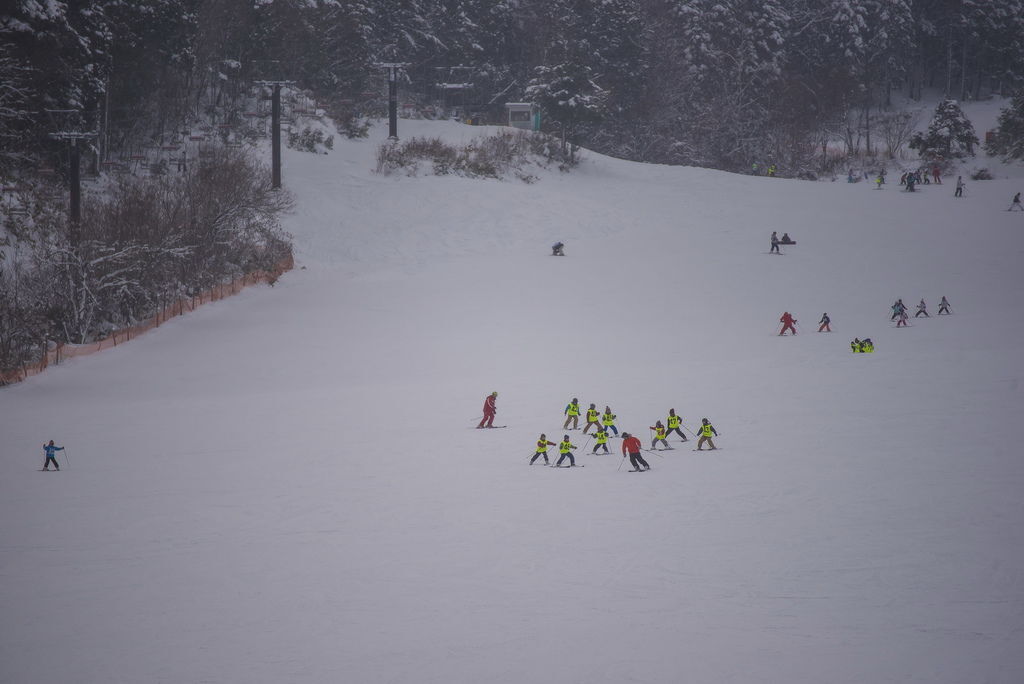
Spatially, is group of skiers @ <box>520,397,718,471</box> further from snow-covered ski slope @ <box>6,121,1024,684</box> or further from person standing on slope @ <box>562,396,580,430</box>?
snow-covered ski slope @ <box>6,121,1024,684</box>

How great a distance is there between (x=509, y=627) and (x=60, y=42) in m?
35.4

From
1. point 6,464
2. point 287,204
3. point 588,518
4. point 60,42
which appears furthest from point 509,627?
point 287,204

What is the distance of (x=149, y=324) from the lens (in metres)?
34.1

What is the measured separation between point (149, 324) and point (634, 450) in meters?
23.3

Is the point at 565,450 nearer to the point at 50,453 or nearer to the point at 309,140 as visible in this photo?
the point at 50,453

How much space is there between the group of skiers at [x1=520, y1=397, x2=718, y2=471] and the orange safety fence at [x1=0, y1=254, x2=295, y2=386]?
17.1m

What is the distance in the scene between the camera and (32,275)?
3073 centimetres

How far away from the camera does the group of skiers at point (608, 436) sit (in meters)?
18.3

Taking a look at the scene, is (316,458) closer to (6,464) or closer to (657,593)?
(6,464)

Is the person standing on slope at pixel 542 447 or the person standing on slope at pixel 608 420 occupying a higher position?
the person standing on slope at pixel 608 420

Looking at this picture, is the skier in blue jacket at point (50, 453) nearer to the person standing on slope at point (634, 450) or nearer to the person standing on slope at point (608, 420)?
the person standing on slope at point (608, 420)

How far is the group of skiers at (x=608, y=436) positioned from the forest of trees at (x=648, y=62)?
131 feet

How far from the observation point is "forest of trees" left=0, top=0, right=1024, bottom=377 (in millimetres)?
34250

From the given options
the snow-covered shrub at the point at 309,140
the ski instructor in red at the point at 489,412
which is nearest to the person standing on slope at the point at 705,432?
the ski instructor in red at the point at 489,412
